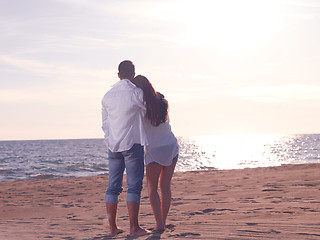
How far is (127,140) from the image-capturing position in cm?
385

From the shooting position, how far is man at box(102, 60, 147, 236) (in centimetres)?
386

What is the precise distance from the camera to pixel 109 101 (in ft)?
13.2

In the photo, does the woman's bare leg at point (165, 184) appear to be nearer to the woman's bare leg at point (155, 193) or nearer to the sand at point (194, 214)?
the woman's bare leg at point (155, 193)

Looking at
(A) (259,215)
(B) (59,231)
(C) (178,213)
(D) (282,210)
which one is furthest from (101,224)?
(D) (282,210)

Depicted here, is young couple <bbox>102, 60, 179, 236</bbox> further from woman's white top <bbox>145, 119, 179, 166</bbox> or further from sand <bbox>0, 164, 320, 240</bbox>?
sand <bbox>0, 164, 320, 240</bbox>

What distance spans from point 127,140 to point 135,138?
0.08 m

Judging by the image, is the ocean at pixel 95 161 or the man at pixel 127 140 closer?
the man at pixel 127 140

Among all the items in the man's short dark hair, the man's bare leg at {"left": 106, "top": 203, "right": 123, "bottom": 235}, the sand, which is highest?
the man's short dark hair

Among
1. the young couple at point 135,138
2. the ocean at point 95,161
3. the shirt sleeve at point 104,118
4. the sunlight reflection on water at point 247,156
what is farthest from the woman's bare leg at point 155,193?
the sunlight reflection on water at point 247,156

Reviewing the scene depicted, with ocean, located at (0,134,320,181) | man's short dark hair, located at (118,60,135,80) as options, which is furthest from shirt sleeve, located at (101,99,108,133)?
ocean, located at (0,134,320,181)

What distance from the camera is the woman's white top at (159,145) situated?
3938 millimetres

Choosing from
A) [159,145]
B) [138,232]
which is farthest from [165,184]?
[138,232]

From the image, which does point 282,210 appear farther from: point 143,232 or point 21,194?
point 21,194

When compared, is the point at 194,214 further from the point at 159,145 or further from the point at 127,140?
the point at 127,140
